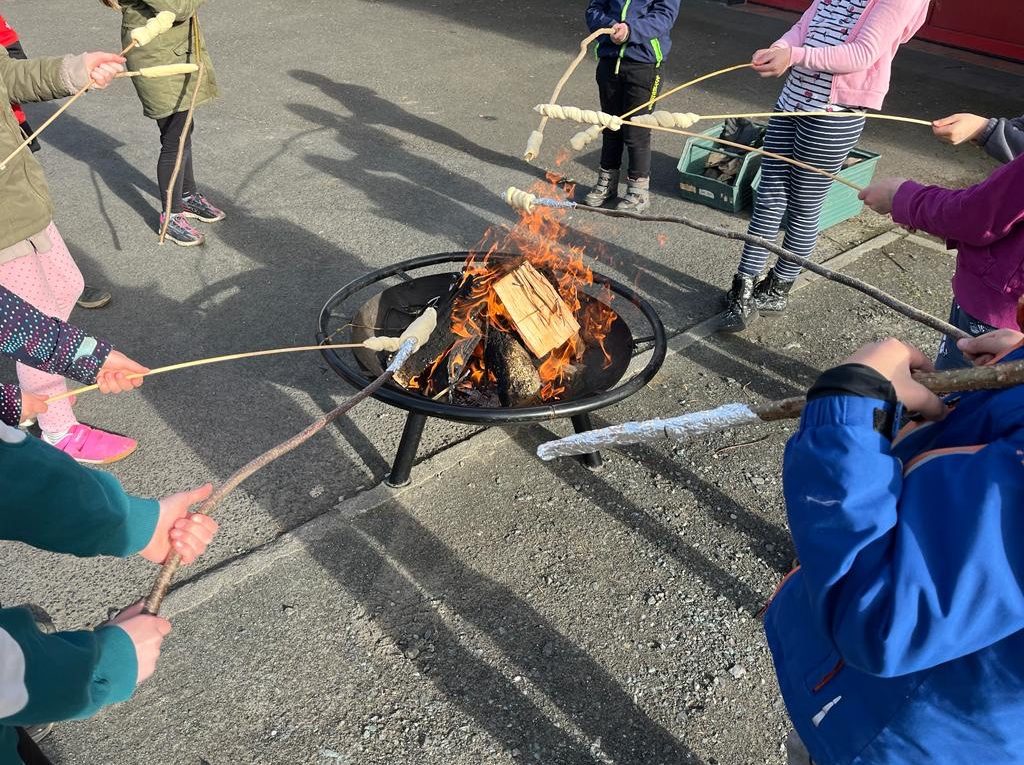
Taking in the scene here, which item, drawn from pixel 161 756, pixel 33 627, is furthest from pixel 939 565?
pixel 161 756

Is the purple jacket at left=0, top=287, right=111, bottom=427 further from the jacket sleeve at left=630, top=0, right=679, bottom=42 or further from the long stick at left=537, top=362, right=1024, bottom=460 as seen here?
the jacket sleeve at left=630, top=0, right=679, bottom=42

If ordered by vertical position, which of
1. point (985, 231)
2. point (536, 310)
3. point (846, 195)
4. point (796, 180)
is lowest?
point (846, 195)

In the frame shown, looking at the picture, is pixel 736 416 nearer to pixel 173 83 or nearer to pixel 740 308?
pixel 740 308

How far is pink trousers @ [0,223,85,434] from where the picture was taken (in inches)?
115

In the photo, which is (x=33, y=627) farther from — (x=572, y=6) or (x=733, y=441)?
(x=572, y=6)

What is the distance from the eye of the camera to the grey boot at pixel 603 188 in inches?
223

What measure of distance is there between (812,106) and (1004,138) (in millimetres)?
1289

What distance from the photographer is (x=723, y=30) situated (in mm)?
10117

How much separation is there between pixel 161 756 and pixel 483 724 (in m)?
0.93

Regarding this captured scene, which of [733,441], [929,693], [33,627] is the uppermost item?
[929,693]

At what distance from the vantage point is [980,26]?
30.4 ft

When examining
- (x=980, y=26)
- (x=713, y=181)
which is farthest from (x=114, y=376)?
(x=980, y=26)

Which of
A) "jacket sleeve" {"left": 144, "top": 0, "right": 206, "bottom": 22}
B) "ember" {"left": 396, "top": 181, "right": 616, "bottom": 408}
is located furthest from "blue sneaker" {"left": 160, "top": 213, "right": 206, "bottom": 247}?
"ember" {"left": 396, "top": 181, "right": 616, "bottom": 408}

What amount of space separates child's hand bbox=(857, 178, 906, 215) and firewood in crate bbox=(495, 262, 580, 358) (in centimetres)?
114
